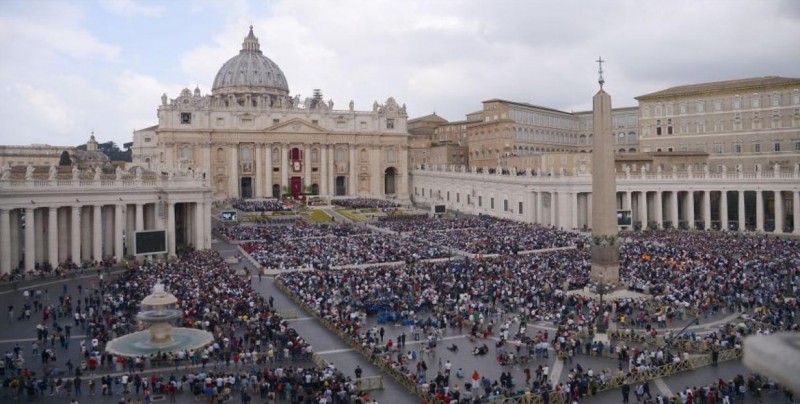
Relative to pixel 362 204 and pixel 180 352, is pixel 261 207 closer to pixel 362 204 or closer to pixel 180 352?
pixel 362 204

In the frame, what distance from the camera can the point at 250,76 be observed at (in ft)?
386

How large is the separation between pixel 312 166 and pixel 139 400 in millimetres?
77956

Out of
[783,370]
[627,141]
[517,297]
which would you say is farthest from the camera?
[627,141]

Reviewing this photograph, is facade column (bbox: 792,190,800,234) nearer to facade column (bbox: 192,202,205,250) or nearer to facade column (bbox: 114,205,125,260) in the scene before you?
facade column (bbox: 192,202,205,250)

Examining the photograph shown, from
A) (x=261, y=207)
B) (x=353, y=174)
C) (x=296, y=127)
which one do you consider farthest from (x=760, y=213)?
(x=296, y=127)

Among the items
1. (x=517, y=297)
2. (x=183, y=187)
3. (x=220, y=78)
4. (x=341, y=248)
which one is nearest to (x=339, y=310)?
(x=517, y=297)

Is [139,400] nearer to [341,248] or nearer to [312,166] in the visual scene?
[341,248]

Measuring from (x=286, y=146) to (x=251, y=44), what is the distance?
38270 mm

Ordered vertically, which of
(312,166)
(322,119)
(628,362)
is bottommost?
(628,362)

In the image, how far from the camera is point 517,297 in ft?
105

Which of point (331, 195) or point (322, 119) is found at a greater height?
point (322, 119)

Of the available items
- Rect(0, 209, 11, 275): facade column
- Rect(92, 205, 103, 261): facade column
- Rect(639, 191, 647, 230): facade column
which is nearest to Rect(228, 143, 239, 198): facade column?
Rect(92, 205, 103, 261): facade column

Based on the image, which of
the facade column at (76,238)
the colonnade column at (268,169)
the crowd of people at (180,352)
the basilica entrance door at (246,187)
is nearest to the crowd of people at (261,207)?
the colonnade column at (268,169)

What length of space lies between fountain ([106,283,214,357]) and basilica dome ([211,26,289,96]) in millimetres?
94095
